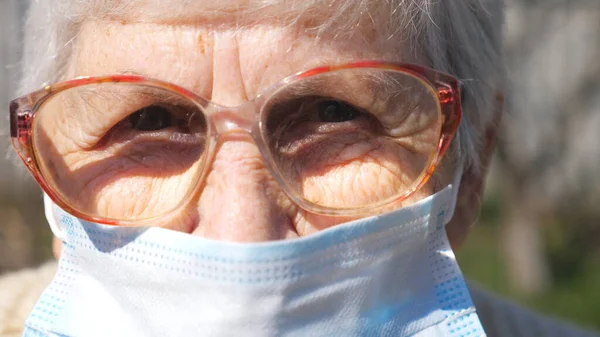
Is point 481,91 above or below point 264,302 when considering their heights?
above

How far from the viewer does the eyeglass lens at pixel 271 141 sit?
5.53 ft

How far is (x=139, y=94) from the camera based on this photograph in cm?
169

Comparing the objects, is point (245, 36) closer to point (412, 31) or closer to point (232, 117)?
point (232, 117)

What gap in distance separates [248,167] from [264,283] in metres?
0.26

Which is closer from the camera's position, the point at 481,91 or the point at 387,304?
the point at 387,304

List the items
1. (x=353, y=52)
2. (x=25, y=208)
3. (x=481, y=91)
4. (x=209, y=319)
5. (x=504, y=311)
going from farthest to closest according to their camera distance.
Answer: (x=25, y=208), (x=504, y=311), (x=481, y=91), (x=353, y=52), (x=209, y=319)

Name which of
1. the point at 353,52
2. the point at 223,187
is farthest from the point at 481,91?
the point at 223,187

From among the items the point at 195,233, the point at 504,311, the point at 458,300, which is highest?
the point at 195,233

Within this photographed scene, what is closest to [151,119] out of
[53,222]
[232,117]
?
[232,117]

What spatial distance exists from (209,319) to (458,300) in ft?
2.06

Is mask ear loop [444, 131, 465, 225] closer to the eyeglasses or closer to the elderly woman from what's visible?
the elderly woman

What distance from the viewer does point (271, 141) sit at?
1.67 meters

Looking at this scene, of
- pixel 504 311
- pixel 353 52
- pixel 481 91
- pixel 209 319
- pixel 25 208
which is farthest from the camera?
pixel 25 208

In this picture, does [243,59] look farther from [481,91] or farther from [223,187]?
[481,91]
